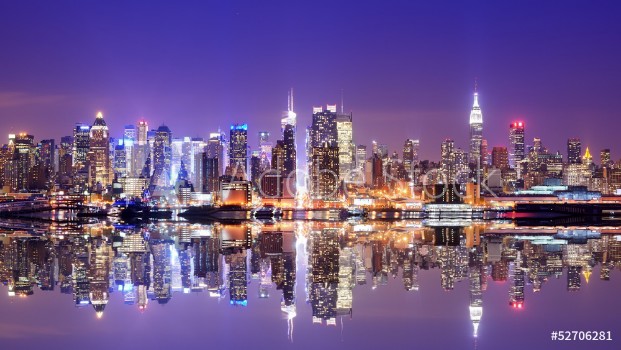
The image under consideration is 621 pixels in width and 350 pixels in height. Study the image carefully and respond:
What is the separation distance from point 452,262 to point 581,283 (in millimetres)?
6460

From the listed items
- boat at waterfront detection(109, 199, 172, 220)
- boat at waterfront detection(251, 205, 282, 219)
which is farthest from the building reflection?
boat at waterfront detection(251, 205, 282, 219)

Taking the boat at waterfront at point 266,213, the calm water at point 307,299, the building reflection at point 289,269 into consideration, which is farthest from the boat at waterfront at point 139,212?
the calm water at point 307,299

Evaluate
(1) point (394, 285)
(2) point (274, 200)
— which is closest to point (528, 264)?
(1) point (394, 285)

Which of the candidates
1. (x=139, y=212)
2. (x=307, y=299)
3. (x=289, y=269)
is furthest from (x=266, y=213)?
(x=307, y=299)

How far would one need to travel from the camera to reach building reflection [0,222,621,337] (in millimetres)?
19719

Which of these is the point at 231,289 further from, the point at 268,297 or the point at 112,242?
the point at 112,242

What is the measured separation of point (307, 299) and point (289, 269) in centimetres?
699

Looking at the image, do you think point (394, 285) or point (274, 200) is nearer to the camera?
point (394, 285)

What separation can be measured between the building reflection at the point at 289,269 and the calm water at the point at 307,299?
0.19ft

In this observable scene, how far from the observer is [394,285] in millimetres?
22109

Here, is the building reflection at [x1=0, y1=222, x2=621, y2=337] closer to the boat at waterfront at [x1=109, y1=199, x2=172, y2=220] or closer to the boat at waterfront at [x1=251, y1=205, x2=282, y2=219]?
the boat at waterfront at [x1=109, y1=199, x2=172, y2=220]

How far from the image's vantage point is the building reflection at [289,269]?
1972 centimetres

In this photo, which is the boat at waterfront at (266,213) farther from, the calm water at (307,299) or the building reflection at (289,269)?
the calm water at (307,299)

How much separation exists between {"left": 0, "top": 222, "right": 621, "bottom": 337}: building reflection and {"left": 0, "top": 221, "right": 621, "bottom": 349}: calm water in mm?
58
